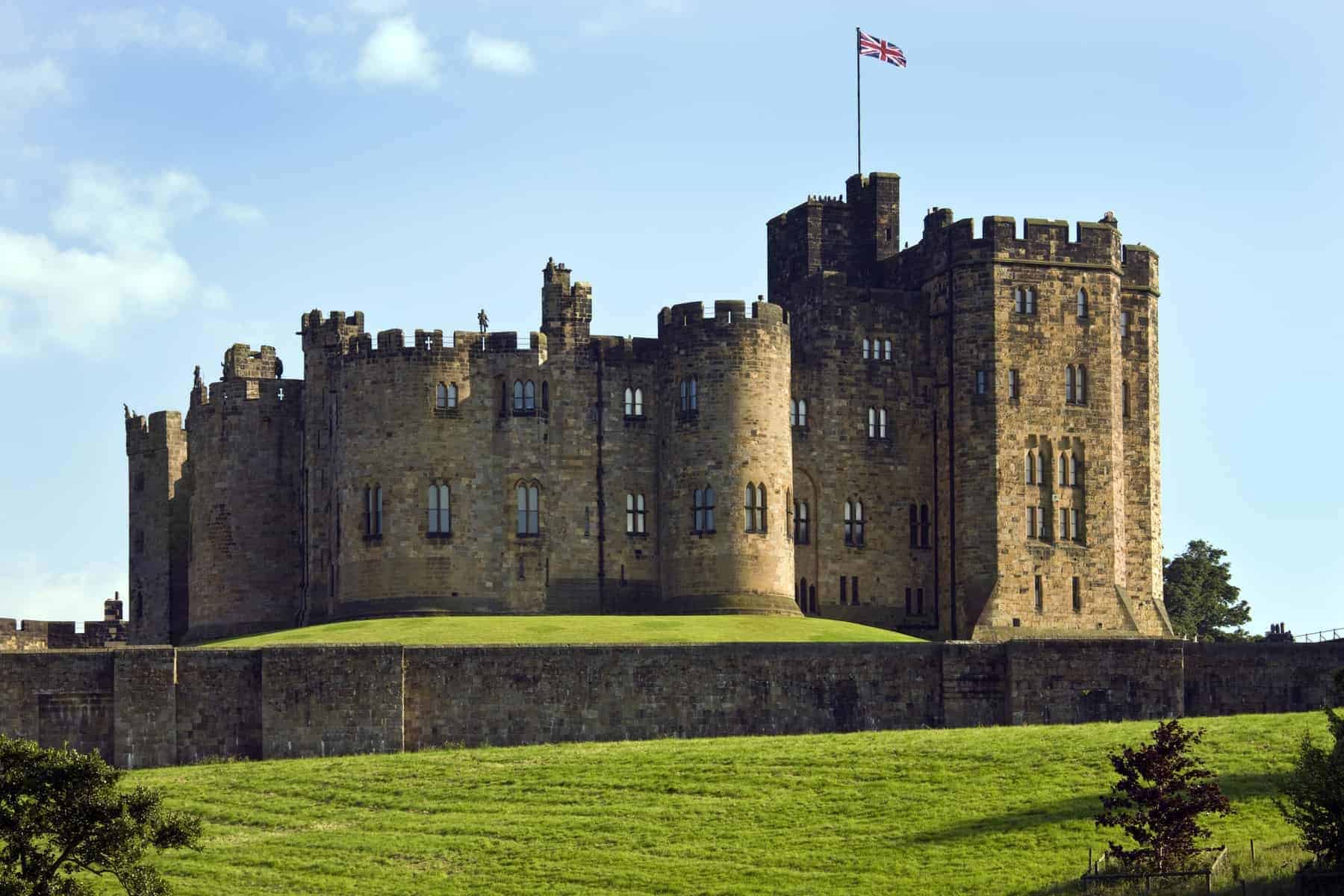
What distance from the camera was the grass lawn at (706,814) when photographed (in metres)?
57.6

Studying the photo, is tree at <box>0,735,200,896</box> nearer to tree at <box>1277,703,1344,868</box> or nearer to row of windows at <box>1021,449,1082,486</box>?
tree at <box>1277,703,1344,868</box>

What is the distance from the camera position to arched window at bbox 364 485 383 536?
305ft

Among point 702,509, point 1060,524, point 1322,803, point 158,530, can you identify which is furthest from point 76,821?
point 158,530

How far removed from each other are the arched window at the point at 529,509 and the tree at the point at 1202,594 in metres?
36.2

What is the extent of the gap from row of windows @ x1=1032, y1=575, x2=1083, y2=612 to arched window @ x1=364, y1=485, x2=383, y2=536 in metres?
24.0

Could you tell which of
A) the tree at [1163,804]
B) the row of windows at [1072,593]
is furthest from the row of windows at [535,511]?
the tree at [1163,804]

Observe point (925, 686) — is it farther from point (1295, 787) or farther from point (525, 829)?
point (1295, 787)

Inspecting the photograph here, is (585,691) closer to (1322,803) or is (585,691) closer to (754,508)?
(754,508)

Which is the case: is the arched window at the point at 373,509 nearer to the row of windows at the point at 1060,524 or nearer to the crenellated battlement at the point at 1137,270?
the row of windows at the point at 1060,524

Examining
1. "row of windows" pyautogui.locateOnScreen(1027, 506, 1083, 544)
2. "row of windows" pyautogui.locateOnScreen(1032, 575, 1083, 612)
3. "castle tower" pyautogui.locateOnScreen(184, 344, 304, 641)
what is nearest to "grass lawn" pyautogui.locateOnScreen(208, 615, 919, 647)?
"castle tower" pyautogui.locateOnScreen(184, 344, 304, 641)

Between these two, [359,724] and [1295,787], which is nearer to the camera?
[1295,787]

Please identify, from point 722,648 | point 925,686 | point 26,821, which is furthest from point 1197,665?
point 26,821

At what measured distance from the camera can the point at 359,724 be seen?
238ft

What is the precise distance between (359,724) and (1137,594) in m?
36.3
